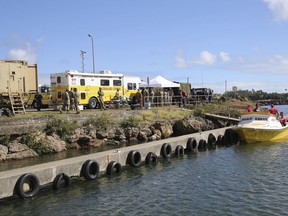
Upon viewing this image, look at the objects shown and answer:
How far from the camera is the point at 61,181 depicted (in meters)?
14.1

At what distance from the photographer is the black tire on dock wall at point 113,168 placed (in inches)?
642

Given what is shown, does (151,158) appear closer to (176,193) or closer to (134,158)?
(134,158)

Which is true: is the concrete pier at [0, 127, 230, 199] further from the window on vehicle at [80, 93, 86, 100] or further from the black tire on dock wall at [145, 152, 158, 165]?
the window on vehicle at [80, 93, 86, 100]

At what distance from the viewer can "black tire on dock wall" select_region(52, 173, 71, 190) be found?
13812 mm

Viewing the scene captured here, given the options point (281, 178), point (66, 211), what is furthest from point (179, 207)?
point (281, 178)

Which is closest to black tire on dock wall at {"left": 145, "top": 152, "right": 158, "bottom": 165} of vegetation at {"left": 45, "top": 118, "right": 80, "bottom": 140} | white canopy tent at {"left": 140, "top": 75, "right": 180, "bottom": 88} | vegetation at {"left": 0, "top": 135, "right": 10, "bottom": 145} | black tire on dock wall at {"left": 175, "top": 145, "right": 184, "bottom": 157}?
black tire on dock wall at {"left": 175, "top": 145, "right": 184, "bottom": 157}

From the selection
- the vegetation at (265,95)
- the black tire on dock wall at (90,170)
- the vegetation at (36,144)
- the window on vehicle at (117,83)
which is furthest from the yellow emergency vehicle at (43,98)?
the vegetation at (265,95)

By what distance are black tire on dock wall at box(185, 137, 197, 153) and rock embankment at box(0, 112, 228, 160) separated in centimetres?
438

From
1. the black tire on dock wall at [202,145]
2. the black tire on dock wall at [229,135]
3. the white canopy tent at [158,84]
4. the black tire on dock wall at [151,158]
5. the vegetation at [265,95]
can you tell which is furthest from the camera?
the vegetation at [265,95]

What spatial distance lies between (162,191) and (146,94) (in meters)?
22.7

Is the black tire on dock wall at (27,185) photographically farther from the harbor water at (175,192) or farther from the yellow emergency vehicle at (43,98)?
the yellow emergency vehicle at (43,98)

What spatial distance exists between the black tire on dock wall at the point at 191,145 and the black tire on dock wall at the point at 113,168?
6992 millimetres

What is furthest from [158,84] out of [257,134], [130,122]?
[257,134]

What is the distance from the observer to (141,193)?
1329 centimetres
